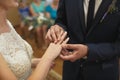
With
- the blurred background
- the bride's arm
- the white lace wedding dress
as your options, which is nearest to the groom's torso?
the bride's arm

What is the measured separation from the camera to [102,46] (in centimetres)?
188

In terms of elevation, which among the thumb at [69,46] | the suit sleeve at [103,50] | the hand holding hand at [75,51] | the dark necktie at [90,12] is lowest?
the suit sleeve at [103,50]

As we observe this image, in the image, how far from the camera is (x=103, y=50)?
1877 mm

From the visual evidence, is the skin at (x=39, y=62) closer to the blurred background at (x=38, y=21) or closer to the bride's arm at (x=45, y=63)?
the bride's arm at (x=45, y=63)

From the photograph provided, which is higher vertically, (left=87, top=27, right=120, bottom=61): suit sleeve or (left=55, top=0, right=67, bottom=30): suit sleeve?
(left=55, top=0, right=67, bottom=30): suit sleeve

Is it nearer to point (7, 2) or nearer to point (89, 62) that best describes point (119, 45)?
point (89, 62)

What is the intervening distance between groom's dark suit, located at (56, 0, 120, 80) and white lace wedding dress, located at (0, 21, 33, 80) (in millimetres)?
402

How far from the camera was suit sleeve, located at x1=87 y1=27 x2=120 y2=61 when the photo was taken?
6.12ft

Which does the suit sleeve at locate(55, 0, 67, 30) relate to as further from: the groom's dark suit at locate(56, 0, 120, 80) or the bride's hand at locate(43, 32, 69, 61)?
the bride's hand at locate(43, 32, 69, 61)

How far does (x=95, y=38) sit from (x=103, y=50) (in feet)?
0.34

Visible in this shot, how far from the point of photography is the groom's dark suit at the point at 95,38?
1853 mm

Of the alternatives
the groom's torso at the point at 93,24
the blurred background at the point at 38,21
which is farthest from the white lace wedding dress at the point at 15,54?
the blurred background at the point at 38,21

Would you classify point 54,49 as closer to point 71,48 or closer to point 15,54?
point 71,48

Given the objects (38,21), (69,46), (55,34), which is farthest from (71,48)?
(38,21)
